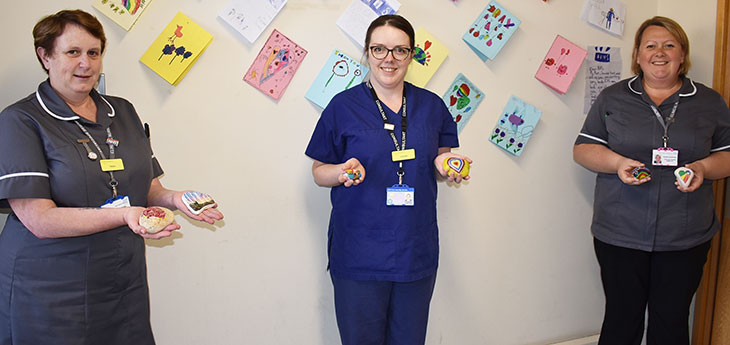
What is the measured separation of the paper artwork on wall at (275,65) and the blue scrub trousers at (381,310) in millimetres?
789

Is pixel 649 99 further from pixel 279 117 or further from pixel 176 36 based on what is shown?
pixel 176 36

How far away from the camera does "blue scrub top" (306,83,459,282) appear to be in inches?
70.7

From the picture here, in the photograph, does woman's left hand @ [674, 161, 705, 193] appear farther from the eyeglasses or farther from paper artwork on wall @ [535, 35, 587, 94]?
the eyeglasses

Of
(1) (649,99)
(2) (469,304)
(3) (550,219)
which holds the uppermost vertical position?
(1) (649,99)

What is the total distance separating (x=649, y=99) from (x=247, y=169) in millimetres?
1646

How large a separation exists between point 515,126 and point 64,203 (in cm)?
189

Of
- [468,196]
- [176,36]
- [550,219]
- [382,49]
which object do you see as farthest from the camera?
[550,219]

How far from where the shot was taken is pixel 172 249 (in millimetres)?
2016

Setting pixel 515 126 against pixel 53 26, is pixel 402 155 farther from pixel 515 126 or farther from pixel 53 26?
pixel 53 26

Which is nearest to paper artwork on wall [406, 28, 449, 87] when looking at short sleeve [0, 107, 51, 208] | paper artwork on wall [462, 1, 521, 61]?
paper artwork on wall [462, 1, 521, 61]

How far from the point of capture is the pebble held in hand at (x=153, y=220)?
1.35m

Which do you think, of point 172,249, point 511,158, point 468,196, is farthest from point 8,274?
point 511,158

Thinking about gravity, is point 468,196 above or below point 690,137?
below

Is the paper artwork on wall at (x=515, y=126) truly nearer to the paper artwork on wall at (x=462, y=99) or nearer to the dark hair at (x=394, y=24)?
the paper artwork on wall at (x=462, y=99)
